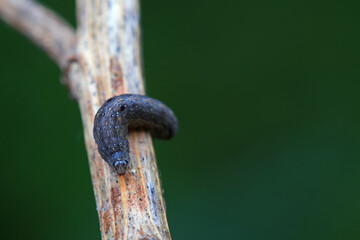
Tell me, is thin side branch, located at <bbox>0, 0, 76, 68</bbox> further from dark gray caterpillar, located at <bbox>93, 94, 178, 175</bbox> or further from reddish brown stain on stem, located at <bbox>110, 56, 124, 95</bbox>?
dark gray caterpillar, located at <bbox>93, 94, 178, 175</bbox>

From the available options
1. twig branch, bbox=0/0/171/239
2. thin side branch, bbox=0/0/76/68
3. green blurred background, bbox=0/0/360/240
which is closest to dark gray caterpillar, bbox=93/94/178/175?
twig branch, bbox=0/0/171/239

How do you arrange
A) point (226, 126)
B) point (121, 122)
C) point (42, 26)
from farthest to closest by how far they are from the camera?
point (226, 126)
point (42, 26)
point (121, 122)

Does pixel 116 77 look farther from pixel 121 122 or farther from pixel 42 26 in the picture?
pixel 42 26

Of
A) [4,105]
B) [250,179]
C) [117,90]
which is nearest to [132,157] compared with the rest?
[117,90]

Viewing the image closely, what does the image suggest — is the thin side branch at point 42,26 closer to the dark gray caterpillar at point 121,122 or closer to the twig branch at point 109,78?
the twig branch at point 109,78

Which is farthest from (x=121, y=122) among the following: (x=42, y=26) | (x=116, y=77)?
(x=42, y=26)

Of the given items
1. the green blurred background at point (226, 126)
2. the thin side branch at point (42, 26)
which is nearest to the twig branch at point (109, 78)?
the thin side branch at point (42, 26)

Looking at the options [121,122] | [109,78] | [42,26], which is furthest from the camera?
[42,26]
